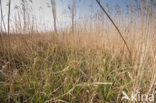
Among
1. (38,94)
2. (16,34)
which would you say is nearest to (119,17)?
(38,94)

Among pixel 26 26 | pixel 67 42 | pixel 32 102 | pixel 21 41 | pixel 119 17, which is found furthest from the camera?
pixel 67 42

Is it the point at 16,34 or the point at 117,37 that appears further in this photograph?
the point at 16,34

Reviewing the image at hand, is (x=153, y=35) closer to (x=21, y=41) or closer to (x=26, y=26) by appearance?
(x=26, y=26)

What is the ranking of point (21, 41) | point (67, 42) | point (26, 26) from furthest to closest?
point (67, 42) → point (21, 41) → point (26, 26)

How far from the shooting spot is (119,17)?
1.06 meters

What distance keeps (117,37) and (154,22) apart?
1.64 ft

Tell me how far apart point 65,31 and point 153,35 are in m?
1.14

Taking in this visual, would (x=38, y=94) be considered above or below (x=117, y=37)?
below

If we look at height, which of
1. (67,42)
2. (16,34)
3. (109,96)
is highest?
(16,34)

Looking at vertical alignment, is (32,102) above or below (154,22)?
below

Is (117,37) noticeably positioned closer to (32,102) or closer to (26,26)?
(32,102)

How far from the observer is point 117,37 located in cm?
113

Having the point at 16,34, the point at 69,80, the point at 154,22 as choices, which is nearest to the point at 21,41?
the point at 16,34

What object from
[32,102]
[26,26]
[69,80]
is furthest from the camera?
[26,26]
